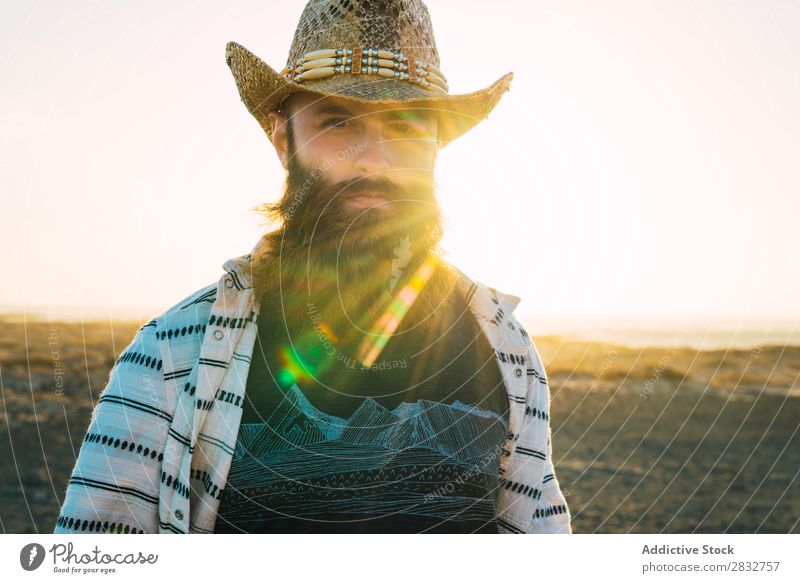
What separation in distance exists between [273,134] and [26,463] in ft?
21.7

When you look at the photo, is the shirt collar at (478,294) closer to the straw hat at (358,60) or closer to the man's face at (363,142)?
the man's face at (363,142)

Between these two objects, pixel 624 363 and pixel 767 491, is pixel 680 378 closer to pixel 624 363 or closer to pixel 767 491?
pixel 624 363

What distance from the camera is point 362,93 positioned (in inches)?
89.3

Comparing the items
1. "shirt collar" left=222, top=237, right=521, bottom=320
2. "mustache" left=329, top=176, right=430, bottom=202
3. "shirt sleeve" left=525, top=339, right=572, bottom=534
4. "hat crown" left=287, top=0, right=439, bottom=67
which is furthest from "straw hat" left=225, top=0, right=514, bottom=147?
"shirt sleeve" left=525, top=339, right=572, bottom=534

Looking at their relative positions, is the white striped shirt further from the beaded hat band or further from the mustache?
the beaded hat band

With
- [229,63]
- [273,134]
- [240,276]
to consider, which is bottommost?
[240,276]

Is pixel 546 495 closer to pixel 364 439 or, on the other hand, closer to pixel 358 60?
pixel 364 439

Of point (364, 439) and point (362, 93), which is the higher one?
point (362, 93)

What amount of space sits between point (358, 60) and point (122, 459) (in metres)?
1.46

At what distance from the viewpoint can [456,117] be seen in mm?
2764

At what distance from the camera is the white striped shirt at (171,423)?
6.31 feet

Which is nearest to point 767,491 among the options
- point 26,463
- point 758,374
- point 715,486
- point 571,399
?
point 715,486

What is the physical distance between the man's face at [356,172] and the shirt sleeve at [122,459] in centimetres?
74

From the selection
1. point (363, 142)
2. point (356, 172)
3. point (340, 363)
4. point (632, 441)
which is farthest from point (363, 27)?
point (632, 441)
